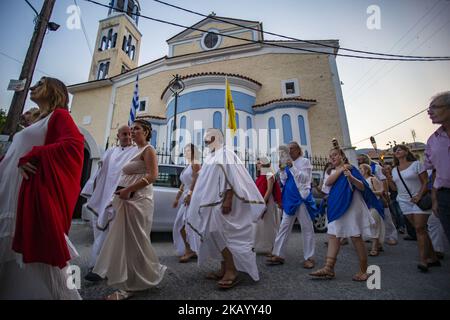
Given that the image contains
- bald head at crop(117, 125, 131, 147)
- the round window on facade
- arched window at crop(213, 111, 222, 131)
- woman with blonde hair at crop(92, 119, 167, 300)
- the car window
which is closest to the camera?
woman with blonde hair at crop(92, 119, 167, 300)

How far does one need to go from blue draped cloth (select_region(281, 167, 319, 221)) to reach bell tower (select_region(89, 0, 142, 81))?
2460cm

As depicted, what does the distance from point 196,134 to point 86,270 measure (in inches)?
410

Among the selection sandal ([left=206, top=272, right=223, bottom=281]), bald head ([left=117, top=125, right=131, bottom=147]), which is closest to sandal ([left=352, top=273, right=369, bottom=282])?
sandal ([left=206, top=272, right=223, bottom=281])

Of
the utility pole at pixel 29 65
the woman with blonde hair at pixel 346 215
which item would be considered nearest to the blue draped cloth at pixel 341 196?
the woman with blonde hair at pixel 346 215

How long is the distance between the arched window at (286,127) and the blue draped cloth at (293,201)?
10.2 m

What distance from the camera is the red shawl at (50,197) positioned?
144cm

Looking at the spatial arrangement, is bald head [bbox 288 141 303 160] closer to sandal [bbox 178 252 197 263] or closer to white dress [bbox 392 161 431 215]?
white dress [bbox 392 161 431 215]

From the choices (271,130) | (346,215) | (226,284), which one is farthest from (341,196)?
(271,130)

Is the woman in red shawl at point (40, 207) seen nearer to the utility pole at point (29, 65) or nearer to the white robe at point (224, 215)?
the white robe at point (224, 215)

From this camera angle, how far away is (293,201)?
353 cm

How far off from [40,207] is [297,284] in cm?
259

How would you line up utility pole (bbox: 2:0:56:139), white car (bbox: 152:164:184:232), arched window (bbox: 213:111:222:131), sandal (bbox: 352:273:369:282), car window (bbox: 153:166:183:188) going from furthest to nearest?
1. arched window (bbox: 213:111:222:131)
2. utility pole (bbox: 2:0:56:139)
3. car window (bbox: 153:166:183:188)
4. white car (bbox: 152:164:184:232)
5. sandal (bbox: 352:273:369:282)

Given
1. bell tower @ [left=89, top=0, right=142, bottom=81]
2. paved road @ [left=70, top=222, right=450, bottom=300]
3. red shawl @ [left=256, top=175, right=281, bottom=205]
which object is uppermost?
bell tower @ [left=89, top=0, right=142, bottom=81]

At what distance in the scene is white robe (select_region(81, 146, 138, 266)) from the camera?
8.68 ft
